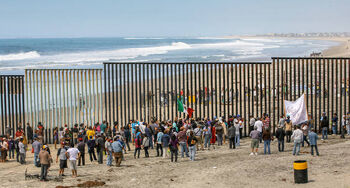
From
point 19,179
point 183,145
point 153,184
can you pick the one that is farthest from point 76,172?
point 183,145

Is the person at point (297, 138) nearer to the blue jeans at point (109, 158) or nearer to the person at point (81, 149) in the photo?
the blue jeans at point (109, 158)

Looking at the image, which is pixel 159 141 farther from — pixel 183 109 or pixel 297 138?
pixel 297 138

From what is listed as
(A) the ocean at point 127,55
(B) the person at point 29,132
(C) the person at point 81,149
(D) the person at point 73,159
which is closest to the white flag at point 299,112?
(C) the person at point 81,149

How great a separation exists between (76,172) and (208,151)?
19.6ft

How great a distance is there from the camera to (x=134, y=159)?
1897cm

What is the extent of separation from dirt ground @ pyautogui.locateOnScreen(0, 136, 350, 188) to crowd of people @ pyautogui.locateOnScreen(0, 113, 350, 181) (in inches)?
16.7

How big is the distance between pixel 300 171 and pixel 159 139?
6763mm

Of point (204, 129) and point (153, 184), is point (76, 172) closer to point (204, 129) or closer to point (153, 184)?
point (153, 184)

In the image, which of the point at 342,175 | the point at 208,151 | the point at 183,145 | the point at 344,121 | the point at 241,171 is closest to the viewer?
the point at 342,175

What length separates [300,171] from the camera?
44.6 ft

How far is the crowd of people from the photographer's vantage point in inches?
684

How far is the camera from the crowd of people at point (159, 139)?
17.4 metres

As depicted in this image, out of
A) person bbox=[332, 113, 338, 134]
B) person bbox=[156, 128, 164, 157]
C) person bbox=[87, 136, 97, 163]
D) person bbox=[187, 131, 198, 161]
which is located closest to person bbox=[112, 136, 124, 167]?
person bbox=[87, 136, 97, 163]

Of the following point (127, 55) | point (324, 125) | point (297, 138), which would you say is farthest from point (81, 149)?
point (127, 55)
